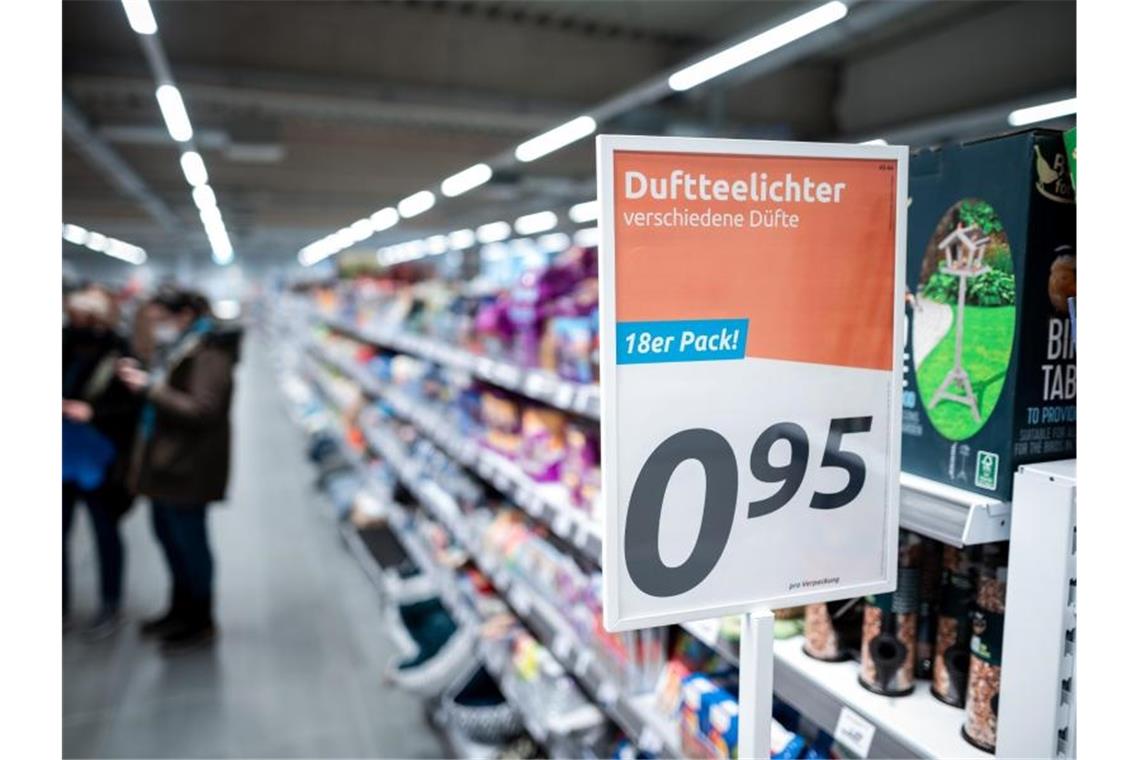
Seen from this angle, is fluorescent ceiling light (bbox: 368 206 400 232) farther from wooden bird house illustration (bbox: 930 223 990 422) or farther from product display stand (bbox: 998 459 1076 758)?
product display stand (bbox: 998 459 1076 758)

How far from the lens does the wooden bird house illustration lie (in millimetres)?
1221

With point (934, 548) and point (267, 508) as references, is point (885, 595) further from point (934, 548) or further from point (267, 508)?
point (267, 508)

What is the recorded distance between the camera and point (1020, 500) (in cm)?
114

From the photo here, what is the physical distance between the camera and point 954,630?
1.36m

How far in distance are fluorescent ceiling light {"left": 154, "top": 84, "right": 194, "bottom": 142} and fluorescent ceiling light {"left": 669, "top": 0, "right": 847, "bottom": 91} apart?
3238mm

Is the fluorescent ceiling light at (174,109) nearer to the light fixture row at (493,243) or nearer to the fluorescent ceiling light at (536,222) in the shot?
the fluorescent ceiling light at (536,222)

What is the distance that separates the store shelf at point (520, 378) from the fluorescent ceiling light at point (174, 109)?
2.17 meters

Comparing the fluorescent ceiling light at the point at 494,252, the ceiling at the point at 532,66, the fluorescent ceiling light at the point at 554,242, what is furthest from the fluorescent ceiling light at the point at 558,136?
the fluorescent ceiling light at the point at 494,252

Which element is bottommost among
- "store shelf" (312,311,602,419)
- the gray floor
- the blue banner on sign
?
the gray floor

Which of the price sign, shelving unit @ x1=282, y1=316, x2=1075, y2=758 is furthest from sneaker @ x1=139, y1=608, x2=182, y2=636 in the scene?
the price sign

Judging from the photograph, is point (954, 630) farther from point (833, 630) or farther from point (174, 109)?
point (174, 109)

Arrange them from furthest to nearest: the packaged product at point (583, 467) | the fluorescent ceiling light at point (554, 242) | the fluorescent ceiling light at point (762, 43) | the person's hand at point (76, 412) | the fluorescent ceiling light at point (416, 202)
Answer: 1. the fluorescent ceiling light at point (554, 242)
2. the fluorescent ceiling light at point (416, 202)
3. the person's hand at point (76, 412)
4. the fluorescent ceiling light at point (762, 43)
5. the packaged product at point (583, 467)

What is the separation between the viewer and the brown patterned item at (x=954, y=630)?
134cm
